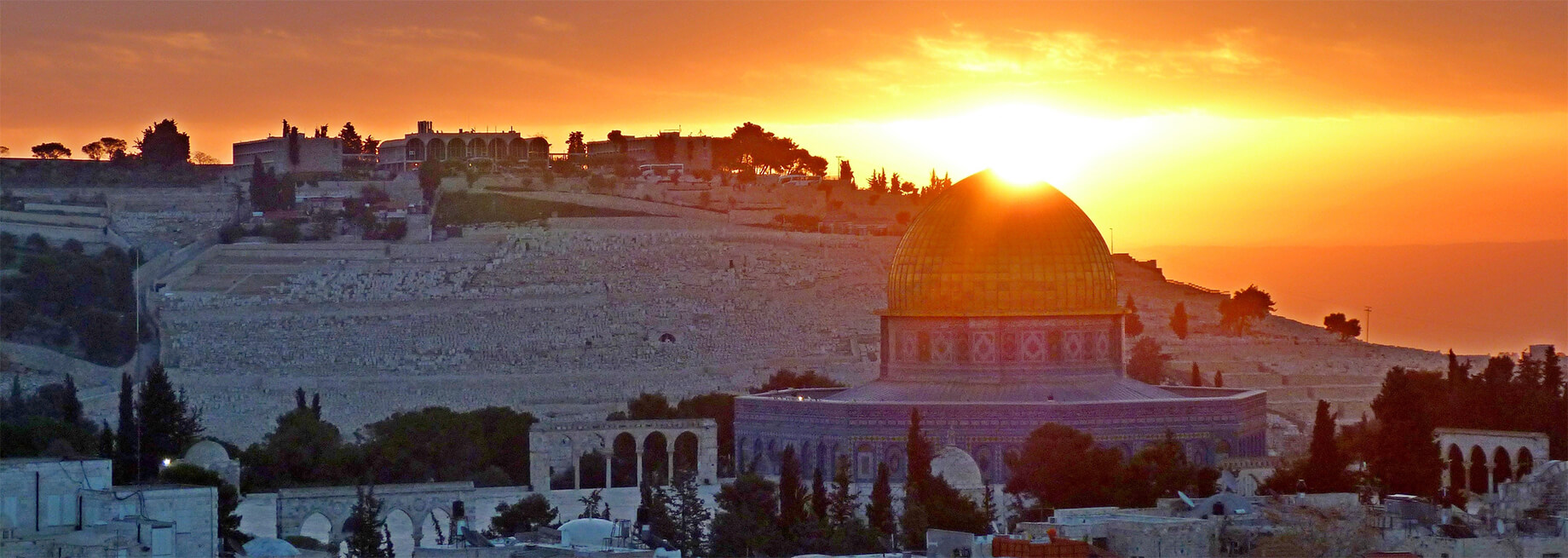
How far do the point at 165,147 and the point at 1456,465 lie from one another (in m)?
72.3

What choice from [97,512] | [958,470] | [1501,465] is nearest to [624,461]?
[958,470]

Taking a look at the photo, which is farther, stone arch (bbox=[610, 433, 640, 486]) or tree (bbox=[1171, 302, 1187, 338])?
tree (bbox=[1171, 302, 1187, 338])

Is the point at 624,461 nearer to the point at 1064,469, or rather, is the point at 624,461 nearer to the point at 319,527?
the point at 319,527

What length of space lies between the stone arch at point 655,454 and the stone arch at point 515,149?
6108 centimetres

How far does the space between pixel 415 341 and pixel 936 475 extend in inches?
1653

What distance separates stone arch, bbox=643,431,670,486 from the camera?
57787 millimetres

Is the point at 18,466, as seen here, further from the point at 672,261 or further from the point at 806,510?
the point at 672,261

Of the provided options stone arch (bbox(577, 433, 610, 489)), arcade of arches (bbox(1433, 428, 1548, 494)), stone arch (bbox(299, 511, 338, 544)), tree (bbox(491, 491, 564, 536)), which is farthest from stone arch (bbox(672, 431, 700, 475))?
arcade of arches (bbox(1433, 428, 1548, 494))

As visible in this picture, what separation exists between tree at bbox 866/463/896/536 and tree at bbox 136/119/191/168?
74.4 meters

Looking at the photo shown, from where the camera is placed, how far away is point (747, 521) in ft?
145

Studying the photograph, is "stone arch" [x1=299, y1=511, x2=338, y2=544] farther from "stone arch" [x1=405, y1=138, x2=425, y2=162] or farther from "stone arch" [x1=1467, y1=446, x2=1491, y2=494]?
"stone arch" [x1=405, y1=138, x2=425, y2=162]

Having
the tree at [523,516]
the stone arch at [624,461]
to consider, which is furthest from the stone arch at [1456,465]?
the stone arch at [624,461]

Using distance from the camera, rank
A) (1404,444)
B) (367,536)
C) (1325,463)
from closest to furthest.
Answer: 1. (367,536)
2. (1325,463)
3. (1404,444)

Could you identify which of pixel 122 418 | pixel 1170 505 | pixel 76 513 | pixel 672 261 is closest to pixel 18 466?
pixel 76 513
